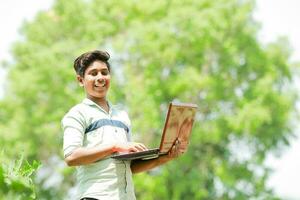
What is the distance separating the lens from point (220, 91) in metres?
24.7

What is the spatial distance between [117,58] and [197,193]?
523cm

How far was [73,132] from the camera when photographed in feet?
11.7

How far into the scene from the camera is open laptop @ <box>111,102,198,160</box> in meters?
3.50

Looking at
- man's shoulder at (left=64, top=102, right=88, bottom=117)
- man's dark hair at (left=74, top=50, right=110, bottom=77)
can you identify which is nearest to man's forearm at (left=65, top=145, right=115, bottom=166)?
man's shoulder at (left=64, top=102, right=88, bottom=117)

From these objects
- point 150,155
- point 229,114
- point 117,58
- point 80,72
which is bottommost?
point 150,155

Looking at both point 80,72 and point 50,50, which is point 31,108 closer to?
point 50,50

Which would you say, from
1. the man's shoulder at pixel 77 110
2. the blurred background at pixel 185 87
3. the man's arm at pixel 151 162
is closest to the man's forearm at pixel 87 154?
the man's shoulder at pixel 77 110

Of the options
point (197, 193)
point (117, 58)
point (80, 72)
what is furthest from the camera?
point (117, 58)

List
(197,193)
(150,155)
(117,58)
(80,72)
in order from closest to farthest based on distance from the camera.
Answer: (150,155) → (80,72) → (197,193) → (117,58)

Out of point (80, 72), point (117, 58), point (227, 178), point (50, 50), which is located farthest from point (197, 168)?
point (80, 72)

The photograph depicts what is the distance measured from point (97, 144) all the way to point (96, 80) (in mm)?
323

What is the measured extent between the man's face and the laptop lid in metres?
0.41

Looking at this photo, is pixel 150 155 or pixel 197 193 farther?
pixel 197 193

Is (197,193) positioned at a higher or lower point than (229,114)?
lower
